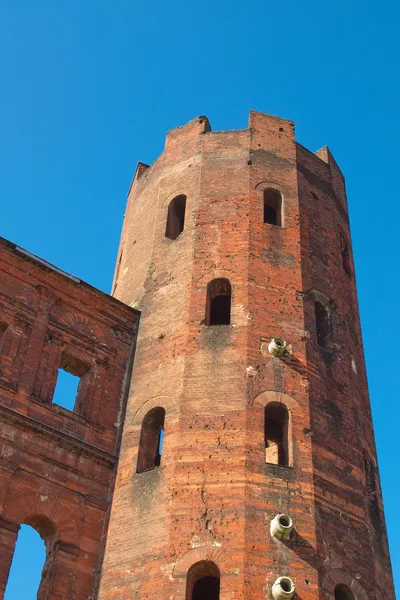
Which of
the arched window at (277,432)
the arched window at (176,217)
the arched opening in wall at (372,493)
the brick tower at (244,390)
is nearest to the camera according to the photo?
the brick tower at (244,390)

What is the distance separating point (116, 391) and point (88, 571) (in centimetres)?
359

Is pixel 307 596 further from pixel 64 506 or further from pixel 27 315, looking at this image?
pixel 27 315

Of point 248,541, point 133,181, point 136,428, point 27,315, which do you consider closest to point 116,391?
point 136,428

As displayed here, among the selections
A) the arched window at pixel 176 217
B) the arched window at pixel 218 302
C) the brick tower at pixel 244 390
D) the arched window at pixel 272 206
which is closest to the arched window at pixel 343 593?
the brick tower at pixel 244 390

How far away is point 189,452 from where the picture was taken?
42.3ft

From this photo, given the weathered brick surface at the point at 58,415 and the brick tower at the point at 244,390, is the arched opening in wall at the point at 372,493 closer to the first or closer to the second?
the brick tower at the point at 244,390

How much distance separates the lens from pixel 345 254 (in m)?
18.7

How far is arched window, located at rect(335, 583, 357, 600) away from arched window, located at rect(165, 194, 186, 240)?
8348 mm

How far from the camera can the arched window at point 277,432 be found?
13539 mm

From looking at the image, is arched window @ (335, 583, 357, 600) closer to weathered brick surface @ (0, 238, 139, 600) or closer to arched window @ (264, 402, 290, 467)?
arched window @ (264, 402, 290, 467)

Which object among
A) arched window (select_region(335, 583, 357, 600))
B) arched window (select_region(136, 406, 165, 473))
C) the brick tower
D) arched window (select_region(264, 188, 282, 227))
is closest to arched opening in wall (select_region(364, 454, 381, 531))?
the brick tower

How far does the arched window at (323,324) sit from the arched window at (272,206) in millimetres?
2284

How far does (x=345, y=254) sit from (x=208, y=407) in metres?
6.92

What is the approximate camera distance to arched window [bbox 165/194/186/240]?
57.9 feet
